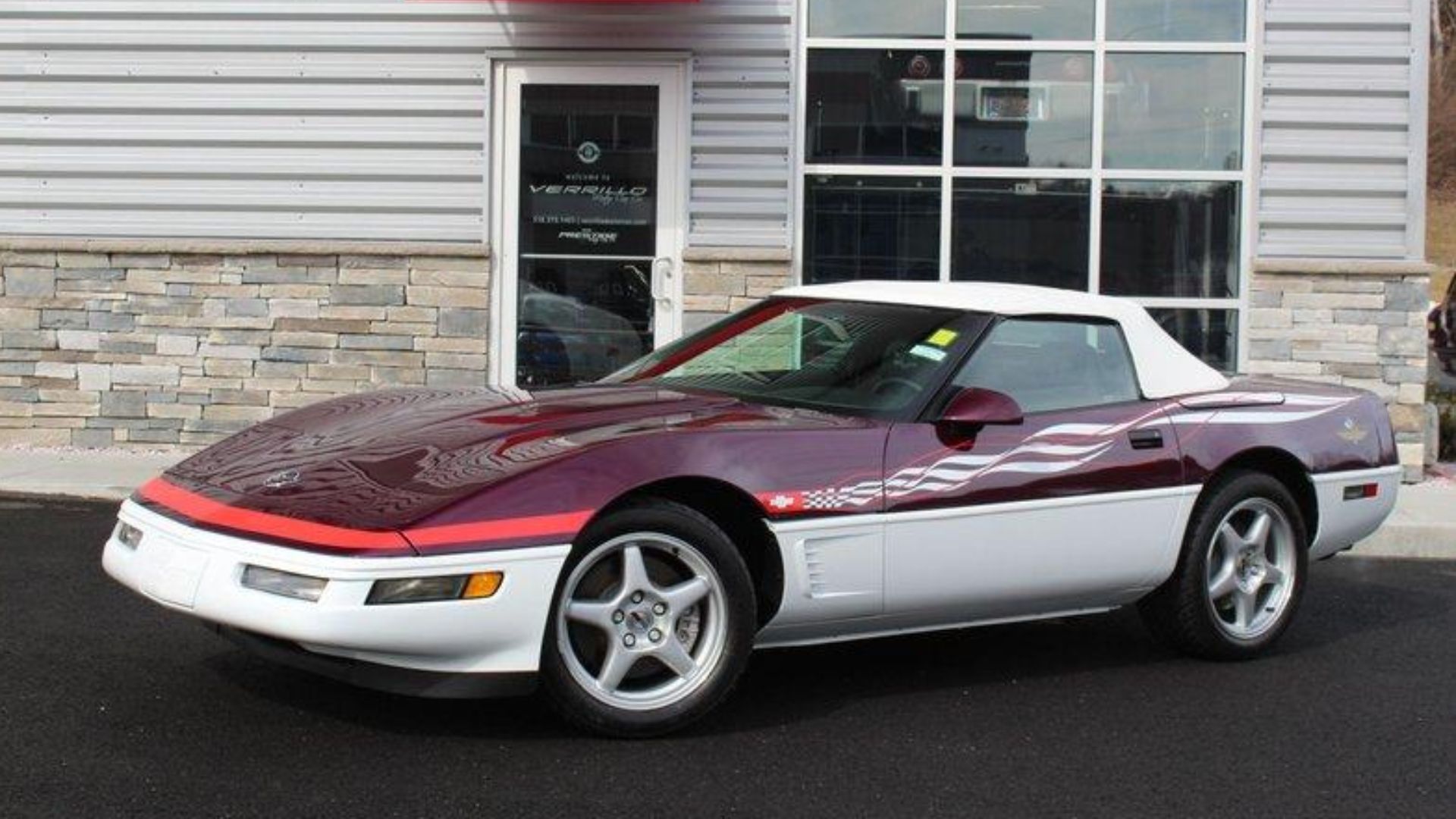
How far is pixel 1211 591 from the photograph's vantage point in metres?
5.66

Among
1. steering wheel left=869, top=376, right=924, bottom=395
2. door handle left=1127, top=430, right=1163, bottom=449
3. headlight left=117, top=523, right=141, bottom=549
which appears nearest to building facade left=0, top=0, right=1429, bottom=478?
door handle left=1127, top=430, right=1163, bottom=449

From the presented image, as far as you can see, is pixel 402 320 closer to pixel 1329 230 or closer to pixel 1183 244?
pixel 1183 244

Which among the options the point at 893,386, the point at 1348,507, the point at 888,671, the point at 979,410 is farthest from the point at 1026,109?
the point at 979,410

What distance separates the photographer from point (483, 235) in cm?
1044

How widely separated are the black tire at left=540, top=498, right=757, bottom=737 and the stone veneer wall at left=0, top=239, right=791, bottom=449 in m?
5.97

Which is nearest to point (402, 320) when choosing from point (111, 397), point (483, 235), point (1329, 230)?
point (483, 235)

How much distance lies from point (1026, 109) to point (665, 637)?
6.90 meters

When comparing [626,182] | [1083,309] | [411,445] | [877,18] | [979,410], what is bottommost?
[411,445]

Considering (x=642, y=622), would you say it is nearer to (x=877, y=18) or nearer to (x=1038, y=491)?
(x=1038, y=491)

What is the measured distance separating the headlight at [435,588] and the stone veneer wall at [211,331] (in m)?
6.36

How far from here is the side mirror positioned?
4.89 metres

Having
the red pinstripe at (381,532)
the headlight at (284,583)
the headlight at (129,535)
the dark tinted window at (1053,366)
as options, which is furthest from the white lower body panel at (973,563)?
the headlight at (129,535)

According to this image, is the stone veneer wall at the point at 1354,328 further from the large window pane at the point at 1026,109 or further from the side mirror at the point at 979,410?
the side mirror at the point at 979,410

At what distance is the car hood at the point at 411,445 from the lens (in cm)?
421
